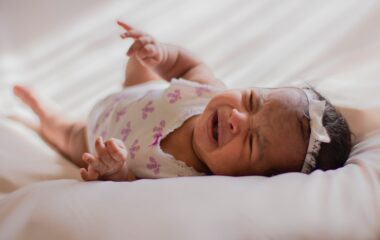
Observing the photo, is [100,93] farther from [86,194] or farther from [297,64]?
[86,194]

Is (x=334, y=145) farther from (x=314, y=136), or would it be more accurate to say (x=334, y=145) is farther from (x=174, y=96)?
(x=174, y=96)

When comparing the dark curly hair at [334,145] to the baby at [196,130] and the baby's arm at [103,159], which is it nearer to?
the baby at [196,130]

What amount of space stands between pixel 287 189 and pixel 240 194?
2.6 inches

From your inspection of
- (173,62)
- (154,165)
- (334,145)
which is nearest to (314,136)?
(334,145)

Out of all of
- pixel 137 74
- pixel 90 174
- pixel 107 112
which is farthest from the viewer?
pixel 137 74

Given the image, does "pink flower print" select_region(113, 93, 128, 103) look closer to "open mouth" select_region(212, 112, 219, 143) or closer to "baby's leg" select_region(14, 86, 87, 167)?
"baby's leg" select_region(14, 86, 87, 167)

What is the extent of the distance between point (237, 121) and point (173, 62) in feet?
1.48

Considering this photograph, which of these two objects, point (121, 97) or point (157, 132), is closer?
point (157, 132)

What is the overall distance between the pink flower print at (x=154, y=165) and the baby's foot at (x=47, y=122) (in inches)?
11.9

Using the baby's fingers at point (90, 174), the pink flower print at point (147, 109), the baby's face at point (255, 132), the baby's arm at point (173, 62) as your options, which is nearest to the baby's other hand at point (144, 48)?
the baby's arm at point (173, 62)

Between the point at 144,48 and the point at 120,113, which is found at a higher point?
the point at 144,48

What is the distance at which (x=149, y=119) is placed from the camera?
1169 mm

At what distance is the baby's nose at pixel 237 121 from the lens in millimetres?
961

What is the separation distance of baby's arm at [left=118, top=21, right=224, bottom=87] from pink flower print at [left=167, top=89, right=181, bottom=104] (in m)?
0.09
